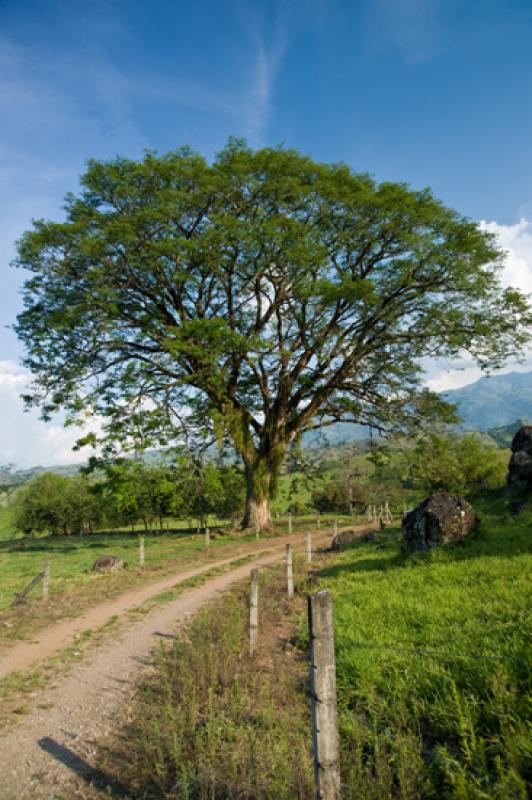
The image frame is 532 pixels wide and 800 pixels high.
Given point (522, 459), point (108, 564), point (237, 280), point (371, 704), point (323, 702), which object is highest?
point (237, 280)

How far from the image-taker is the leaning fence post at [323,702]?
394 cm

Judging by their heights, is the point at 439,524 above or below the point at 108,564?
above

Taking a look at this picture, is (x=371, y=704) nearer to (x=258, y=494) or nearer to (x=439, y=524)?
(x=439, y=524)

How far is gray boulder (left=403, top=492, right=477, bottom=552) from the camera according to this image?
47.2ft

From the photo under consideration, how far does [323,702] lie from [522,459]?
928 inches

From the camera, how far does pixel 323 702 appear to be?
4055mm

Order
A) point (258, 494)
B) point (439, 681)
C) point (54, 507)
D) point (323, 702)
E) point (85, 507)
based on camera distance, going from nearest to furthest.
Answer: point (323, 702), point (439, 681), point (258, 494), point (54, 507), point (85, 507)

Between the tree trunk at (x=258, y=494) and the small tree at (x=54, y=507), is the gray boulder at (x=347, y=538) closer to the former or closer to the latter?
the tree trunk at (x=258, y=494)

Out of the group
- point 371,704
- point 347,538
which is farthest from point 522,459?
point 371,704

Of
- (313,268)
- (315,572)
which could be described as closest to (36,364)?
(313,268)

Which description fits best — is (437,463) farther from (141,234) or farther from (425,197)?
(141,234)

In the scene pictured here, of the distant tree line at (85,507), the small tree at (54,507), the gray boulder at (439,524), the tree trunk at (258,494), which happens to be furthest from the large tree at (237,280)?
the small tree at (54,507)

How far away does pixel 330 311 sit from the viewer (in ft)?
87.7

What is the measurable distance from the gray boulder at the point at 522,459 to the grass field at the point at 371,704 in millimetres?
14452
